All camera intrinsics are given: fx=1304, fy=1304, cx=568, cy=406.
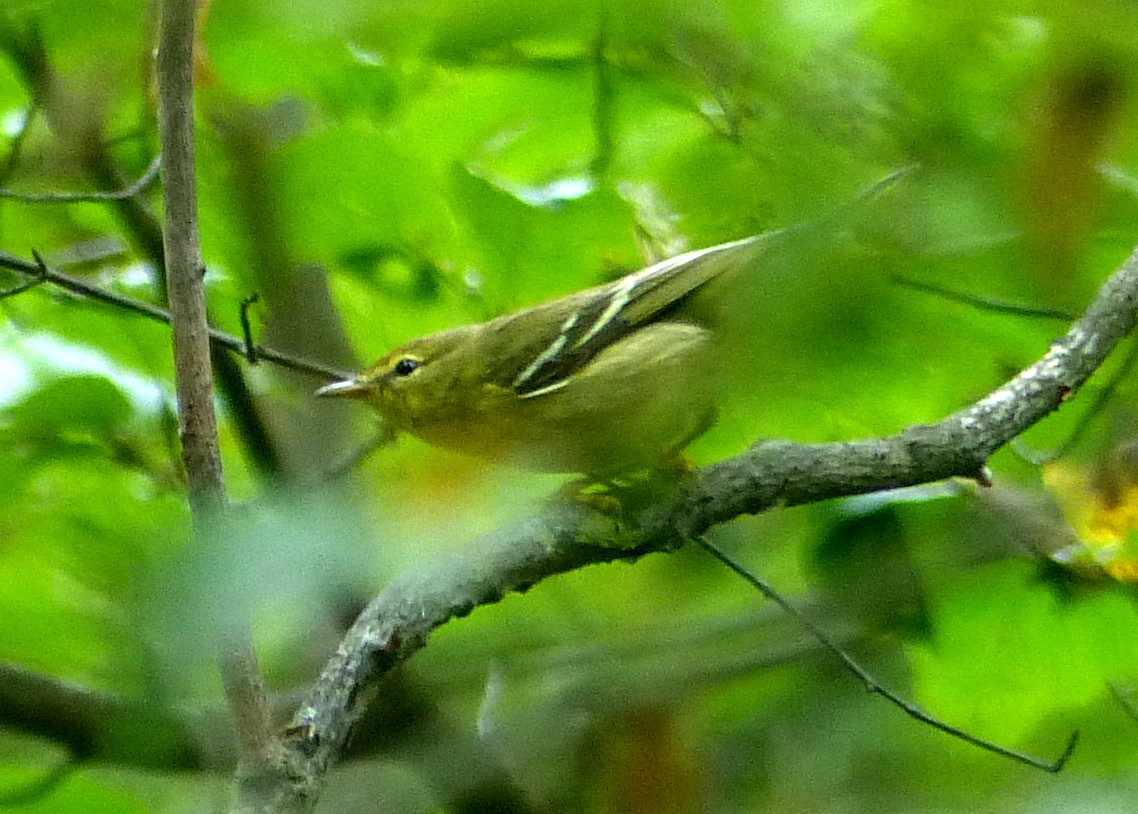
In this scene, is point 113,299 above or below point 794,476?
above

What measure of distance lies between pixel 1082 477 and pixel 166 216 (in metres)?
1.86

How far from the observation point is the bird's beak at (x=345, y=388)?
3354 mm

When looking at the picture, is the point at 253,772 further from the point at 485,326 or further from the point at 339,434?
the point at 339,434

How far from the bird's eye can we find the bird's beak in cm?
10

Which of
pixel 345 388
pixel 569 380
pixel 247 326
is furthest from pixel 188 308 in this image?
pixel 569 380

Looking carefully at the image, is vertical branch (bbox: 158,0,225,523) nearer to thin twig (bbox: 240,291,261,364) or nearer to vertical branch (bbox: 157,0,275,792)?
vertical branch (bbox: 157,0,275,792)

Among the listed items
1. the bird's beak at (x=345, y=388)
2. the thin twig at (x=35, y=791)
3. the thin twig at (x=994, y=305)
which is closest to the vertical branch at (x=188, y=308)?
the thin twig at (x=35, y=791)

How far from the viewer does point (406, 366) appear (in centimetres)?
341

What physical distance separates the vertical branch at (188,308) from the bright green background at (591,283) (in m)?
0.11

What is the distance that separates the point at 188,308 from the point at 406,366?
5.04 feet

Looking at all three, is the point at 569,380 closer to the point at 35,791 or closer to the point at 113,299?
the point at 113,299

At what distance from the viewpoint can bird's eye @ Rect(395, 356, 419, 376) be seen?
11.1 ft

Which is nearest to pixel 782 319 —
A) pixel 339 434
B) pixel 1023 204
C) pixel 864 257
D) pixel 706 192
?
pixel 864 257

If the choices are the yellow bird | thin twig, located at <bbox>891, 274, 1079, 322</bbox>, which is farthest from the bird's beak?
thin twig, located at <bbox>891, 274, 1079, 322</bbox>
